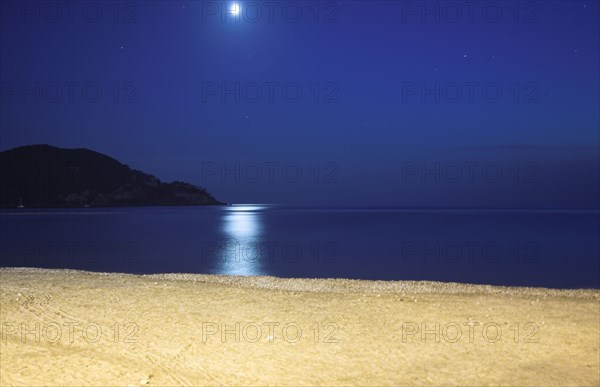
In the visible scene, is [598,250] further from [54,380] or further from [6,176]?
[6,176]

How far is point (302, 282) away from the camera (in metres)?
15.4

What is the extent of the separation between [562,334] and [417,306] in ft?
8.94

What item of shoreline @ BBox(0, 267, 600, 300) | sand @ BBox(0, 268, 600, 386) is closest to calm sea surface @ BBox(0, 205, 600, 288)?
shoreline @ BBox(0, 267, 600, 300)

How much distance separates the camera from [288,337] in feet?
29.0

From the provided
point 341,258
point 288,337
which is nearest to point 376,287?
point 288,337

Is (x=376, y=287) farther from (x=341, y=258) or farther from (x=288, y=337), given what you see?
(x=341, y=258)

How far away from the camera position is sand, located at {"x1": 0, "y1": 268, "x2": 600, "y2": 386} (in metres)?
7.27

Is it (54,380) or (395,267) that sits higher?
(54,380)

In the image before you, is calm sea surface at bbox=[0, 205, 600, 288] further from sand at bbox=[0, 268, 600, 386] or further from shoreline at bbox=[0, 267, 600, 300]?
sand at bbox=[0, 268, 600, 386]

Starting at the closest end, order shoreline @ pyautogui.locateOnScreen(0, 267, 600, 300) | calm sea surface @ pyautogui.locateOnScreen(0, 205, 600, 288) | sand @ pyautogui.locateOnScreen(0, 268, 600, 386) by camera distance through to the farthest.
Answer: sand @ pyautogui.locateOnScreen(0, 268, 600, 386), shoreline @ pyautogui.locateOnScreen(0, 267, 600, 300), calm sea surface @ pyautogui.locateOnScreen(0, 205, 600, 288)

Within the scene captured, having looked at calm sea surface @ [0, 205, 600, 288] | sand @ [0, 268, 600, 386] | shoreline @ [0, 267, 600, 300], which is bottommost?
calm sea surface @ [0, 205, 600, 288]

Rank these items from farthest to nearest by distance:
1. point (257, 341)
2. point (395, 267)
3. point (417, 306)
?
point (395, 267)
point (417, 306)
point (257, 341)

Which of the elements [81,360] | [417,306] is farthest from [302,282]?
[81,360]

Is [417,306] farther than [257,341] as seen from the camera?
Yes
